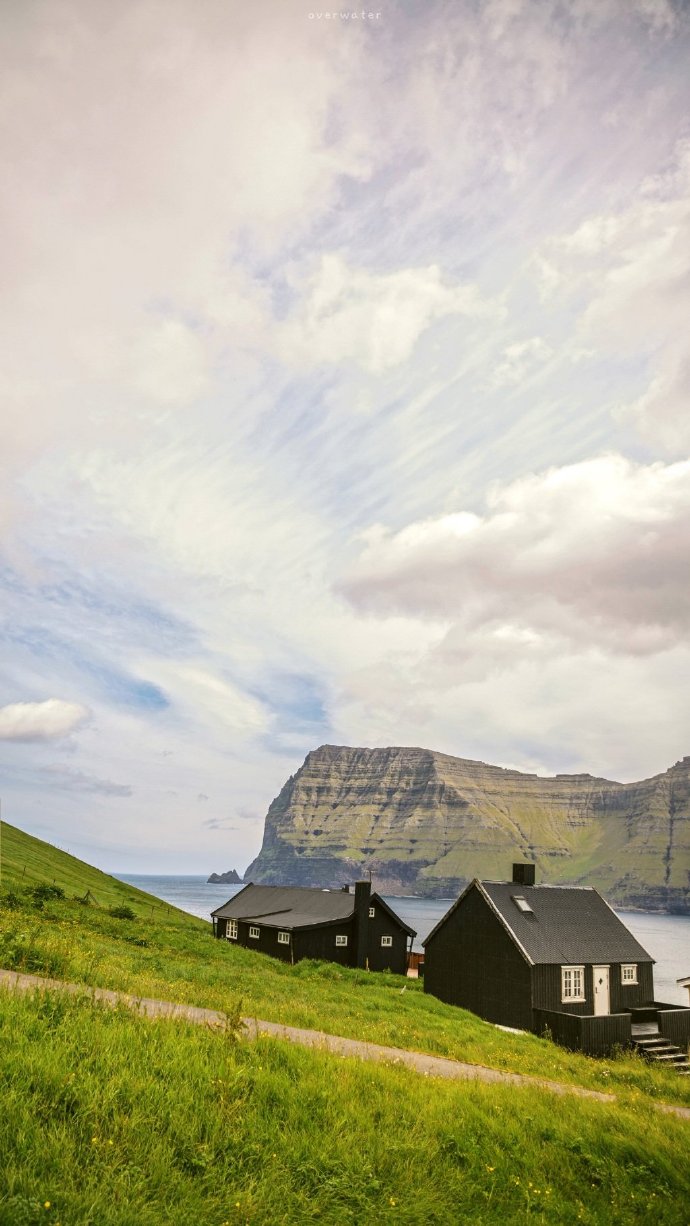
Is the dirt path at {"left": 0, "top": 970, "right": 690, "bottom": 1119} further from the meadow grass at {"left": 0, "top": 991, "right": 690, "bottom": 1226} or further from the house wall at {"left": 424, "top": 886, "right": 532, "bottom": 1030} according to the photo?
the house wall at {"left": 424, "top": 886, "right": 532, "bottom": 1030}

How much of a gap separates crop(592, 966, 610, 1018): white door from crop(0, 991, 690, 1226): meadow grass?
3215 cm

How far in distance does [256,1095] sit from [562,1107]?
20.9 feet

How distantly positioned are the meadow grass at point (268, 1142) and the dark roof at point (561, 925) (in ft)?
100.0

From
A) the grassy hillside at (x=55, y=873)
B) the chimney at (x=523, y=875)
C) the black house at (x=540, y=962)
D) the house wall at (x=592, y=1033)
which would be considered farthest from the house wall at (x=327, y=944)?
the house wall at (x=592, y=1033)

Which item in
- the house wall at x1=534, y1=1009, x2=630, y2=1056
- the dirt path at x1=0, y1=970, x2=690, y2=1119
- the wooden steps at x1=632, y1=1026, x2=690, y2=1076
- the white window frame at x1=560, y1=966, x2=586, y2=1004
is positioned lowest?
the wooden steps at x1=632, y1=1026, x2=690, y2=1076

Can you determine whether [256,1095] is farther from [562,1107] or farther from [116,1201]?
[562,1107]

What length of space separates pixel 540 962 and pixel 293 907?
1115 inches

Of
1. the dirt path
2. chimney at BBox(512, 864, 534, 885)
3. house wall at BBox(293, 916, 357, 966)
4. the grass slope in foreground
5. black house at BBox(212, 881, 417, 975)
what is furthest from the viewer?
black house at BBox(212, 881, 417, 975)

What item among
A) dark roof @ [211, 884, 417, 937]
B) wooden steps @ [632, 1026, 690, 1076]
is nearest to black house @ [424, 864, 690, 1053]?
wooden steps @ [632, 1026, 690, 1076]

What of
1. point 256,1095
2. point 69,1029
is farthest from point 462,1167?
point 69,1029

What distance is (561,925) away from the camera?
42375 millimetres

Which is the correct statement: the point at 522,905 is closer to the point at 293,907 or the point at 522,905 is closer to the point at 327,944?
the point at 327,944

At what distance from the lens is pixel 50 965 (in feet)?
57.6

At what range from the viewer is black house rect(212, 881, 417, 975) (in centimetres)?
5497
